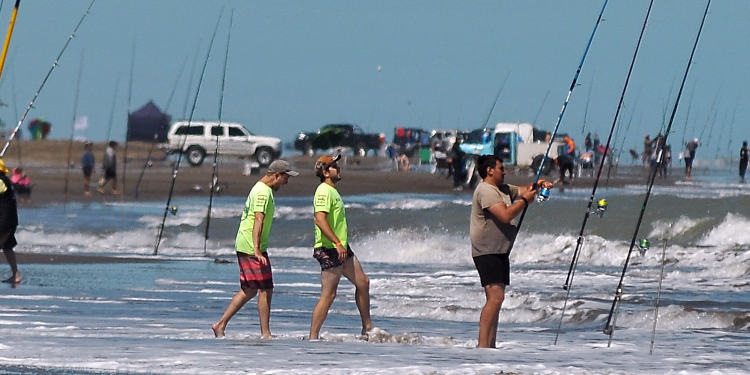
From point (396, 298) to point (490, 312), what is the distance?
218 inches

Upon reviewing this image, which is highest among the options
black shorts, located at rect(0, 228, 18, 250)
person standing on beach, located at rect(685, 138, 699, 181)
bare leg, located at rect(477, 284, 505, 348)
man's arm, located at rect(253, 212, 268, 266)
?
person standing on beach, located at rect(685, 138, 699, 181)

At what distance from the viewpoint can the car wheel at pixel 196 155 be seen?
55.3 m

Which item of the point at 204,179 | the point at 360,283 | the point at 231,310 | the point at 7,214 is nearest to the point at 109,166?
the point at 204,179

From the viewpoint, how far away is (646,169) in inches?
2376

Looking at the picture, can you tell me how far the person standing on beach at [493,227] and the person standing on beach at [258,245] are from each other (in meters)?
1.55

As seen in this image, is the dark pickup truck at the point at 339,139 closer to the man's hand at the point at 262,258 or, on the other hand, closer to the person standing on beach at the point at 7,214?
the person standing on beach at the point at 7,214

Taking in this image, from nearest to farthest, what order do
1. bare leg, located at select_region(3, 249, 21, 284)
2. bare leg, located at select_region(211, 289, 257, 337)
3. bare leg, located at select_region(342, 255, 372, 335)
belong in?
bare leg, located at select_region(342, 255, 372, 335) < bare leg, located at select_region(211, 289, 257, 337) < bare leg, located at select_region(3, 249, 21, 284)

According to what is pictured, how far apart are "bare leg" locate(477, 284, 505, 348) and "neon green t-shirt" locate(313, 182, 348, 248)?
115 cm

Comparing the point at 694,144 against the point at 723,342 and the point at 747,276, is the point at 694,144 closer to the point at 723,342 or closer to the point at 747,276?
the point at 747,276

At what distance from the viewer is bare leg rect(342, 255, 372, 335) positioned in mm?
11305

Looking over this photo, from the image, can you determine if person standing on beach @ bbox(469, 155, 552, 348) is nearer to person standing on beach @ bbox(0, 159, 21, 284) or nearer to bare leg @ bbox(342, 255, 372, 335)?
bare leg @ bbox(342, 255, 372, 335)

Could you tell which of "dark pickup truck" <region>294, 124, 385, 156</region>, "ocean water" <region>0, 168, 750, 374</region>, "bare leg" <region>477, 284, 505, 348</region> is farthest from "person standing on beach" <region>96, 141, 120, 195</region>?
"dark pickup truck" <region>294, 124, 385, 156</region>

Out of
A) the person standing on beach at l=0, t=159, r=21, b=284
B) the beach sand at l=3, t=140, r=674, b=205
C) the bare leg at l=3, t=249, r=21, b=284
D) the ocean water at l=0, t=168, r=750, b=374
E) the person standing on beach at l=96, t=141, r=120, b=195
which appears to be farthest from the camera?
the beach sand at l=3, t=140, r=674, b=205

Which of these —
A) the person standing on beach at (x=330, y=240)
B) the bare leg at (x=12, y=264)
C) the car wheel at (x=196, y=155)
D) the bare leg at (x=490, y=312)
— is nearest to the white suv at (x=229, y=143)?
the car wheel at (x=196, y=155)
